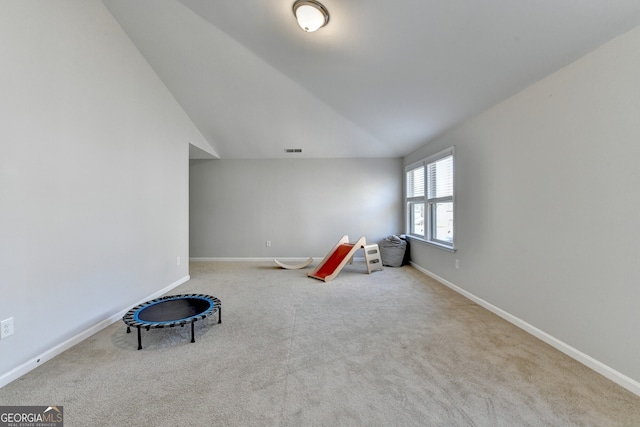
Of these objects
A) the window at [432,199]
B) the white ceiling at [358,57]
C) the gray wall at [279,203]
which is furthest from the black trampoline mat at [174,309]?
the gray wall at [279,203]

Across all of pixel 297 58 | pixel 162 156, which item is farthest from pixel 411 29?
pixel 162 156

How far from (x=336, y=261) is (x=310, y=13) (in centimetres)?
349

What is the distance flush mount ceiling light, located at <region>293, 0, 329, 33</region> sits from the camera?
2.27m

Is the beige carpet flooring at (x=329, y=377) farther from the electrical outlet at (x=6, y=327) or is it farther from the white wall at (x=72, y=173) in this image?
the white wall at (x=72, y=173)

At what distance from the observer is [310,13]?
2303 millimetres

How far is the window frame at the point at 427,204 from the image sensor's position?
3.92 metres

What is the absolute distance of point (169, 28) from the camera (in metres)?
3.27

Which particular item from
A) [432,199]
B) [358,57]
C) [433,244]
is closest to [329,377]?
[358,57]

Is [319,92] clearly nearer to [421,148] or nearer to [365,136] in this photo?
[365,136]

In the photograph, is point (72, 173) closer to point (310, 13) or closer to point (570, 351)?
point (310, 13)

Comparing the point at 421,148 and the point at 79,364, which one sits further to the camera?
the point at 421,148

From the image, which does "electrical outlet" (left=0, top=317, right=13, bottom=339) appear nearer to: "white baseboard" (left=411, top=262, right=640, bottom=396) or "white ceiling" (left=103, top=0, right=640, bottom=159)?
"white ceiling" (left=103, top=0, right=640, bottom=159)

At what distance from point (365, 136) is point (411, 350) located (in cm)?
400

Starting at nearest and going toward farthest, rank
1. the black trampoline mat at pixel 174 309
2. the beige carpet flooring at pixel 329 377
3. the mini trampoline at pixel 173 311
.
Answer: the beige carpet flooring at pixel 329 377, the mini trampoline at pixel 173 311, the black trampoline mat at pixel 174 309
